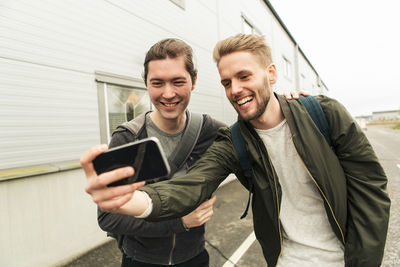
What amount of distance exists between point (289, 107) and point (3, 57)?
409 centimetres

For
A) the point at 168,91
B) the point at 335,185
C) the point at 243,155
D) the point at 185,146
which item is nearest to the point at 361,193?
the point at 335,185

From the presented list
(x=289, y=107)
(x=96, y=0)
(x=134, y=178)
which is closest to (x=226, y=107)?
(x=96, y=0)

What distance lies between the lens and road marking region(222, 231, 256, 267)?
337 cm

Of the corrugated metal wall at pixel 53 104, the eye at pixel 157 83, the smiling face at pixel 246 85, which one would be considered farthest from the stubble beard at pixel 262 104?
the corrugated metal wall at pixel 53 104

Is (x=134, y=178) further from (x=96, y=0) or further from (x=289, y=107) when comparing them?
(x=96, y=0)

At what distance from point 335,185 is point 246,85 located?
92cm

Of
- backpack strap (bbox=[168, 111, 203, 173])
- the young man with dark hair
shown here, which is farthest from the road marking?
backpack strap (bbox=[168, 111, 203, 173])

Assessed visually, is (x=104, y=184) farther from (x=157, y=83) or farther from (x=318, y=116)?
(x=318, y=116)

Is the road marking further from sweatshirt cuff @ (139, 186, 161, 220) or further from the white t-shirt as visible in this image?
sweatshirt cuff @ (139, 186, 161, 220)

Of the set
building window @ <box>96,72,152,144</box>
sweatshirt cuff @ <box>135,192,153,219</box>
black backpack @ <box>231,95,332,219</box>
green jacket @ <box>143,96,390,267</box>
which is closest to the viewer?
sweatshirt cuff @ <box>135,192,153,219</box>

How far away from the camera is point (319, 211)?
5.12 feet

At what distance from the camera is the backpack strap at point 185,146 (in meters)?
1.63

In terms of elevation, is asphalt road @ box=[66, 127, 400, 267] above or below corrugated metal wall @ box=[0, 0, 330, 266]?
below

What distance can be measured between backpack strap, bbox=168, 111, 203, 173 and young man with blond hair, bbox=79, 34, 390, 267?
123mm
